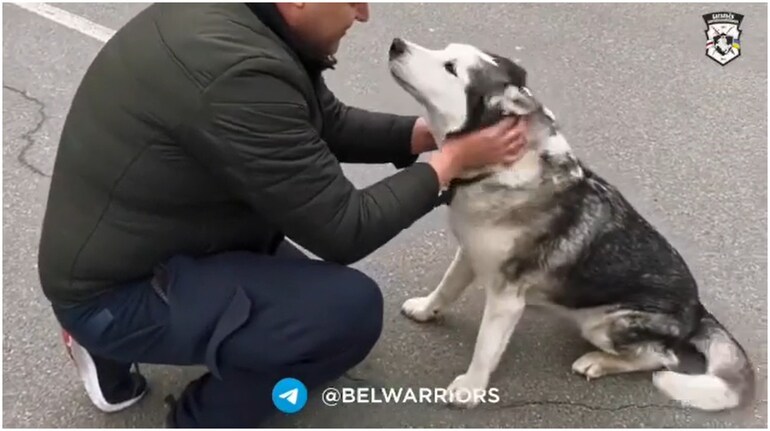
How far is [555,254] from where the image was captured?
6.23 ft

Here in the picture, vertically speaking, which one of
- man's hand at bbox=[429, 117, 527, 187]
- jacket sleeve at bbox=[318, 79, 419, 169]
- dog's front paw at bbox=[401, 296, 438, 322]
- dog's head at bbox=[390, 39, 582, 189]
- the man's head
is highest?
the man's head

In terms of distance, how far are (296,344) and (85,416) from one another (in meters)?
0.59

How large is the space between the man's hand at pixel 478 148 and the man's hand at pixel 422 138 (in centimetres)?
20

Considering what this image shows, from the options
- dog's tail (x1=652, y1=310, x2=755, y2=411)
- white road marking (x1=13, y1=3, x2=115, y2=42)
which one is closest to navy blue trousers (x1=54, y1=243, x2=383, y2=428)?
dog's tail (x1=652, y1=310, x2=755, y2=411)

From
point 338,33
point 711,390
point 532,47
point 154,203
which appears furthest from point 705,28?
point 154,203

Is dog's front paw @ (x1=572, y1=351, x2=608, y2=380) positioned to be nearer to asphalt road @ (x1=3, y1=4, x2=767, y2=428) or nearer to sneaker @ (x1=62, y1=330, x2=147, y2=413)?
asphalt road @ (x1=3, y1=4, x2=767, y2=428)

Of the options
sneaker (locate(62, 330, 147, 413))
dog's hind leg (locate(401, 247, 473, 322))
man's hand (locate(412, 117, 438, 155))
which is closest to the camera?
sneaker (locate(62, 330, 147, 413))

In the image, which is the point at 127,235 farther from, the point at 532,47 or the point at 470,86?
the point at 532,47

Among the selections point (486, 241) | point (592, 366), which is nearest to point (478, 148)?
point (486, 241)

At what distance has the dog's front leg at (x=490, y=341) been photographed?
1.92m

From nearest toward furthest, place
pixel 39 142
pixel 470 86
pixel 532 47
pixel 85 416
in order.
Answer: pixel 470 86 < pixel 85 416 < pixel 39 142 < pixel 532 47

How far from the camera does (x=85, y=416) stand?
1.92 metres

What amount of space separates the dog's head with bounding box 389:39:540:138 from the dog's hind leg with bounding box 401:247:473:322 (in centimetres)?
45

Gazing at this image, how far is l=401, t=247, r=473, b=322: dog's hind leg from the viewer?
83.3 inches
